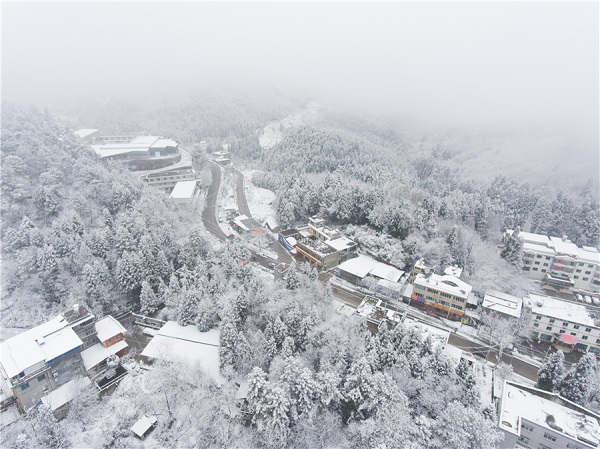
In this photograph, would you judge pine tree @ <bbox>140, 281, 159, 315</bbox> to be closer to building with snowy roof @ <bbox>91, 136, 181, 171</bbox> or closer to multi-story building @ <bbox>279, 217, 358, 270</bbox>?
multi-story building @ <bbox>279, 217, 358, 270</bbox>

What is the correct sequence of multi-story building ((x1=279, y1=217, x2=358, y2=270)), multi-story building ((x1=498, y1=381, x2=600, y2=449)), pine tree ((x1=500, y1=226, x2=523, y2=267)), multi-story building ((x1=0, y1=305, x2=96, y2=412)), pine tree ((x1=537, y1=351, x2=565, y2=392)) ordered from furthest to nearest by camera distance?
pine tree ((x1=500, y1=226, x2=523, y2=267)) → multi-story building ((x1=279, y1=217, x2=358, y2=270)) → pine tree ((x1=537, y1=351, x2=565, y2=392)) → multi-story building ((x1=0, y1=305, x2=96, y2=412)) → multi-story building ((x1=498, y1=381, x2=600, y2=449))

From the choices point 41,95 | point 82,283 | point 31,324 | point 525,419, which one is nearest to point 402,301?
point 525,419

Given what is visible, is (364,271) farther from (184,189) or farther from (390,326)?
(184,189)

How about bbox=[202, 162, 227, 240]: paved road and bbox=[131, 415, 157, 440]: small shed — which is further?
bbox=[202, 162, 227, 240]: paved road

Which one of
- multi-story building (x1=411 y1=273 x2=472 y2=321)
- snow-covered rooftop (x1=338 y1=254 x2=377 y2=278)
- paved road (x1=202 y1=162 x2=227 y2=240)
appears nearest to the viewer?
multi-story building (x1=411 y1=273 x2=472 y2=321)

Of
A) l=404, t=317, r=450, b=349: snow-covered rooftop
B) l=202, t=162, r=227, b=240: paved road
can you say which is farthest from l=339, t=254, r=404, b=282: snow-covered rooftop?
l=202, t=162, r=227, b=240: paved road

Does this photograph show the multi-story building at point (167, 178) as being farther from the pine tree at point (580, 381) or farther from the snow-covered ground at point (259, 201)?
the pine tree at point (580, 381)

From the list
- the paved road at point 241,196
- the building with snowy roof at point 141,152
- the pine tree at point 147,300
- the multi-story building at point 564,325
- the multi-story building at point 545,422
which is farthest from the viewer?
the building with snowy roof at point 141,152

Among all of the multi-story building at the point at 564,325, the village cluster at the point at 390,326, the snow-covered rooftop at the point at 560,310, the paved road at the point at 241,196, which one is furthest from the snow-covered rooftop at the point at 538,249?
the paved road at the point at 241,196

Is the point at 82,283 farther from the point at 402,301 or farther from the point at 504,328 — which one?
the point at 504,328
